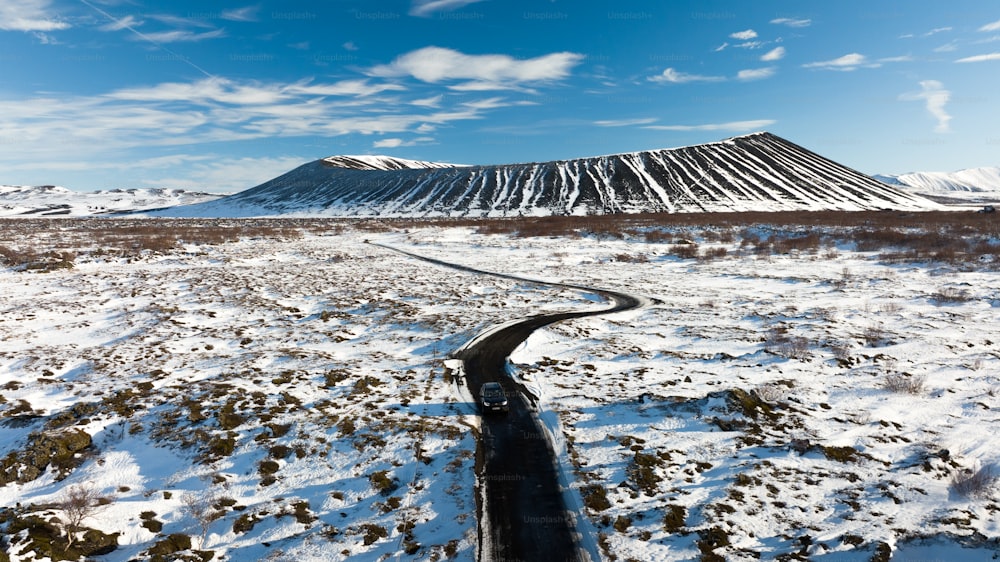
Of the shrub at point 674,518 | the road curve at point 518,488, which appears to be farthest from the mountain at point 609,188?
the shrub at point 674,518

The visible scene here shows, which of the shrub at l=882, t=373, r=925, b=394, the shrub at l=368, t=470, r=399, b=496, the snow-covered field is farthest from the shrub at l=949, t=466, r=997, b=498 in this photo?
the shrub at l=368, t=470, r=399, b=496

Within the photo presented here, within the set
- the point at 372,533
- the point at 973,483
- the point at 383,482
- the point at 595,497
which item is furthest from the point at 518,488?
the point at 973,483

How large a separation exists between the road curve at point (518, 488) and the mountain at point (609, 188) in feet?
346

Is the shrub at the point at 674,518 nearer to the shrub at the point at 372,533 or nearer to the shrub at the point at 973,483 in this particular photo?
the shrub at the point at 372,533

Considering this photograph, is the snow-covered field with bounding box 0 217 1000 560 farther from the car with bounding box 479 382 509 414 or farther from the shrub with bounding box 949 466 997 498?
the car with bounding box 479 382 509 414

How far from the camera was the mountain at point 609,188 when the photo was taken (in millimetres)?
124812

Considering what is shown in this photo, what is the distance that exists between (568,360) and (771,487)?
1150 cm

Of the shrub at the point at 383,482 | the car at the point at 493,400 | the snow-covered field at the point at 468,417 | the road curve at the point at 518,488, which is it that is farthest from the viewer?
the car at the point at 493,400

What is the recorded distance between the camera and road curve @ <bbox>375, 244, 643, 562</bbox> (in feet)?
38.7

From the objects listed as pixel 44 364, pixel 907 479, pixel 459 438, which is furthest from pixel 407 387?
pixel 907 479

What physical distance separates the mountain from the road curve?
346 ft

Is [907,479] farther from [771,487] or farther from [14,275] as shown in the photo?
[14,275]

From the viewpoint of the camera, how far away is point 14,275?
38.1 metres

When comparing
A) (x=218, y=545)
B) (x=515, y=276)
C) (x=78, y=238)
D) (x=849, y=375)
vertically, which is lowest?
(x=218, y=545)
